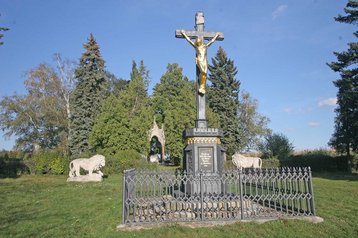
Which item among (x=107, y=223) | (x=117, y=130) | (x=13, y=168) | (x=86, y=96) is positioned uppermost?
(x=86, y=96)

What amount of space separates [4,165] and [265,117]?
38.8 metres

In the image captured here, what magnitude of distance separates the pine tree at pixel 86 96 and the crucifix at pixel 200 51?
25.1m

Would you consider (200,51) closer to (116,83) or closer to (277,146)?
(277,146)

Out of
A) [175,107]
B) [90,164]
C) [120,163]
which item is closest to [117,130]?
[120,163]

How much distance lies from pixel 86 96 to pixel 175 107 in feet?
35.8

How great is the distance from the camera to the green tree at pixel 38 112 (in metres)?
37.8

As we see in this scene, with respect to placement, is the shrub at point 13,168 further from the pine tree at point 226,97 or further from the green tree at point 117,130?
the pine tree at point 226,97

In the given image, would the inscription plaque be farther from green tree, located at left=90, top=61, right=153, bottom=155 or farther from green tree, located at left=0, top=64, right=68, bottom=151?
green tree, located at left=0, top=64, right=68, bottom=151

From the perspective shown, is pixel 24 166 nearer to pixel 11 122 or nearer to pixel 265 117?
pixel 11 122

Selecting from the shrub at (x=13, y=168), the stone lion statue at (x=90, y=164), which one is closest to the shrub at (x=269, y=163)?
the stone lion statue at (x=90, y=164)

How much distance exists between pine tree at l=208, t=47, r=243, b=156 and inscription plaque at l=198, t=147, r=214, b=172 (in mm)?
28660

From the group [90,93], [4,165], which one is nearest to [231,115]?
[90,93]

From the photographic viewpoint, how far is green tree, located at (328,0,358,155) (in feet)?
75.1

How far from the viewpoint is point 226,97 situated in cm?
3988
